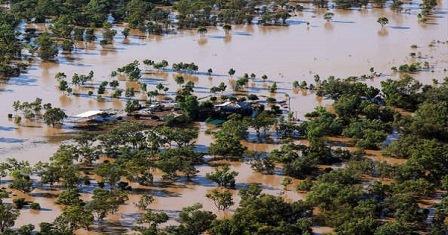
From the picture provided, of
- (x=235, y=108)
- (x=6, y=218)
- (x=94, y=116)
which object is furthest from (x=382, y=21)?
(x=6, y=218)

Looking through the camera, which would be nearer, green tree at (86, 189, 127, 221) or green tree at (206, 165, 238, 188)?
green tree at (86, 189, 127, 221)

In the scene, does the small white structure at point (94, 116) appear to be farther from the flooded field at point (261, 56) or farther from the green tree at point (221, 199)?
the green tree at point (221, 199)

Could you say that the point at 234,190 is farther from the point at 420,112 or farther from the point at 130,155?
the point at 420,112

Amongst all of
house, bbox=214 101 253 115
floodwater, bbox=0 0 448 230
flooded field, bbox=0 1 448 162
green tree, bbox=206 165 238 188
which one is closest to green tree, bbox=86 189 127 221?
floodwater, bbox=0 0 448 230

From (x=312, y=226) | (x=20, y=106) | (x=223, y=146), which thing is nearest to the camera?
(x=312, y=226)

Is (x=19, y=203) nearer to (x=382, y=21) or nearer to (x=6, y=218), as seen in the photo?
(x=6, y=218)

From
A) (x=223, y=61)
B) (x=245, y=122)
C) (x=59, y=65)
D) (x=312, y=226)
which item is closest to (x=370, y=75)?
(x=223, y=61)

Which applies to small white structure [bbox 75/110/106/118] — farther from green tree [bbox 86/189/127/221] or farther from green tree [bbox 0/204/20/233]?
green tree [bbox 0/204/20/233]

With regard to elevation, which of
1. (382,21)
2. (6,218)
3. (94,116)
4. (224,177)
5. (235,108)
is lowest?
(6,218)
